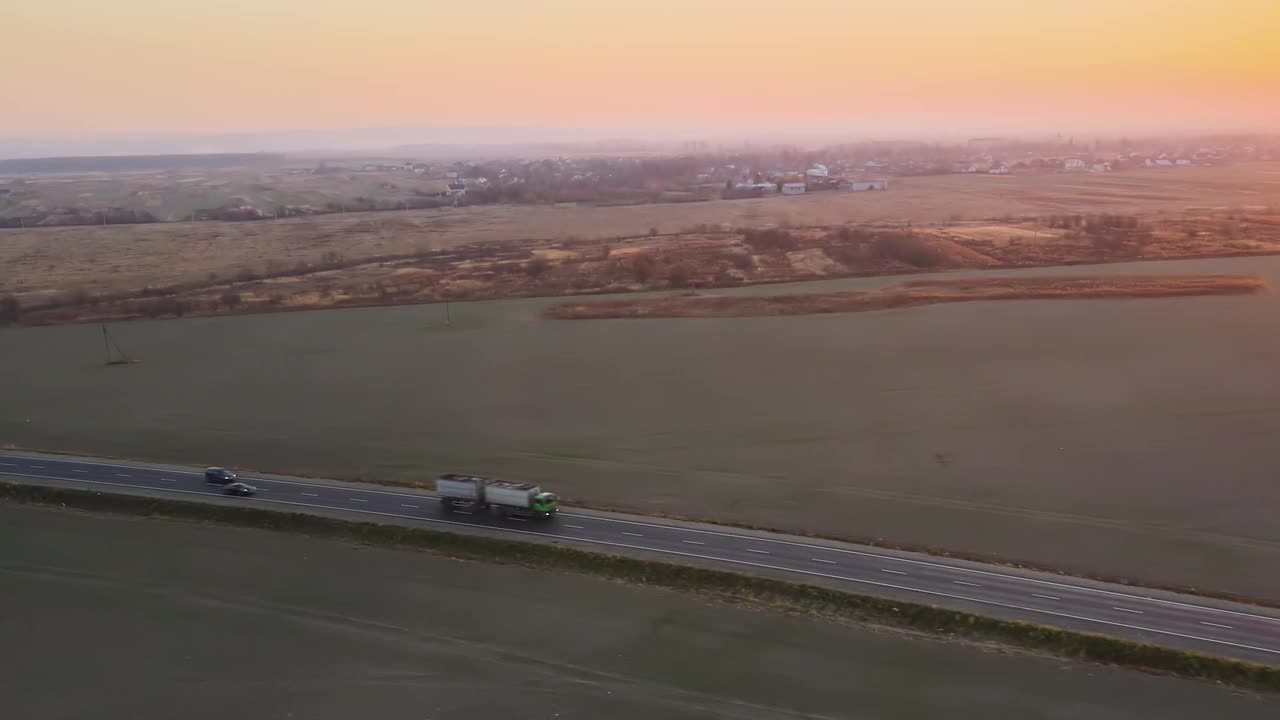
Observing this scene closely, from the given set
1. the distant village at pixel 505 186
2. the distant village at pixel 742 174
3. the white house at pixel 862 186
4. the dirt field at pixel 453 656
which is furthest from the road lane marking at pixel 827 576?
the white house at pixel 862 186

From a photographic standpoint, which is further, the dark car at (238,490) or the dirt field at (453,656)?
the dark car at (238,490)

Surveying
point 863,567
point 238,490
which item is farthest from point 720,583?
point 238,490

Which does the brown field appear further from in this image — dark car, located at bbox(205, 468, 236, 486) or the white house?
the white house

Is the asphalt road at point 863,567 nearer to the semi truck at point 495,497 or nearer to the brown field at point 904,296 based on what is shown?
the semi truck at point 495,497

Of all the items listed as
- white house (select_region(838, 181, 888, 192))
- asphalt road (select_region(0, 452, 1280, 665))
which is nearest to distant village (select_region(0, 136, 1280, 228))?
white house (select_region(838, 181, 888, 192))

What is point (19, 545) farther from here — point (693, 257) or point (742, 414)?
point (693, 257)

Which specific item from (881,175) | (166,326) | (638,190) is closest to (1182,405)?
(166,326)
